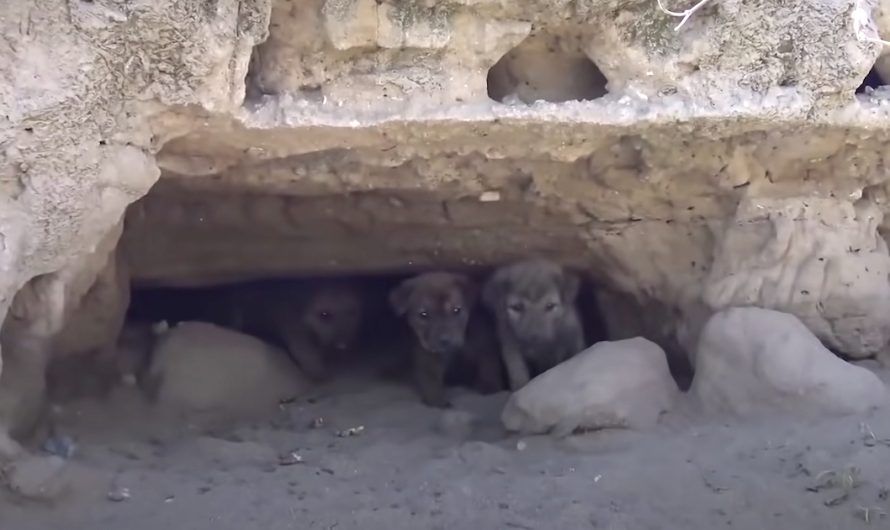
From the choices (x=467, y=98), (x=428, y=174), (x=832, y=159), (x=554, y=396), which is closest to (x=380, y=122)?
(x=467, y=98)

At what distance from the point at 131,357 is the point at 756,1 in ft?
7.89

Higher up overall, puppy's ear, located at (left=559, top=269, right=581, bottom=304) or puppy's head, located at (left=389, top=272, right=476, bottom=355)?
puppy's ear, located at (left=559, top=269, right=581, bottom=304)

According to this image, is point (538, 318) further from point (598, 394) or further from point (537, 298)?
point (598, 394)

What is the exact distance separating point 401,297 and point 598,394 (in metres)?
1.61

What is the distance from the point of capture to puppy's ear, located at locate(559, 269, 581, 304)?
171 inches

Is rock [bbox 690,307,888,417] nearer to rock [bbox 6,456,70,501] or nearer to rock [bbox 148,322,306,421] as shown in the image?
rock [bbox 148,322,306,421]

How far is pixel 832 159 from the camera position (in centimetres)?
341

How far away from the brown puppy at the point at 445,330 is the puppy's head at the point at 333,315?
281 millimetres

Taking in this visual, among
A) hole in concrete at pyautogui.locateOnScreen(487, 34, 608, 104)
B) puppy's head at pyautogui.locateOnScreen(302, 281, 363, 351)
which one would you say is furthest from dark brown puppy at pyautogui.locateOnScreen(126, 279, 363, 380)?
hole in concrete at pyautogui.locateOnScreen(487, 34, 608, 104)

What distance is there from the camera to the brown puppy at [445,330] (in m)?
4.23

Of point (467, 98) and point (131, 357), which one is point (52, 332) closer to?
point (131, 357)

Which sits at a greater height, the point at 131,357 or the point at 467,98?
the point at 467,98

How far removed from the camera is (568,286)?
435cm

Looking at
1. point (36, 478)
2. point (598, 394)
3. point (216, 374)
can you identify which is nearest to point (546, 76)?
point (598, 394)
